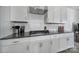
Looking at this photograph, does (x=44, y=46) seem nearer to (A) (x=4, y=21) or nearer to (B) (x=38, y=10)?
(B) (x=38, y=10)

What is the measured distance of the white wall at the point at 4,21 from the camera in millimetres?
1502

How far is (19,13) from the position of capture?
1.73 metres

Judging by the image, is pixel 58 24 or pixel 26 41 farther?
pixel 58 24

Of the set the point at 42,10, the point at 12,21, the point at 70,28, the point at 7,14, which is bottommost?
the point at 70,28

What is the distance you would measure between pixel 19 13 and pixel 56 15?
0.96m

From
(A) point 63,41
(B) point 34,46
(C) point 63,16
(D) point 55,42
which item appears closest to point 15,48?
(B) point 34,46

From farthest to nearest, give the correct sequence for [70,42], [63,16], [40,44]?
1. [63,16]
2. [70,42]
3. [40,44]

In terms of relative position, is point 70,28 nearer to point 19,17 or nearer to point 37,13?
point 37,13

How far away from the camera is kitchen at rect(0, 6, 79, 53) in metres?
1.50

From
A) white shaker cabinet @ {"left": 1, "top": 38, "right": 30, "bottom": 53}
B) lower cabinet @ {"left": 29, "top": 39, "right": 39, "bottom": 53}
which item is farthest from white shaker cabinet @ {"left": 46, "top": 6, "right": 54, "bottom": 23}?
white shaker cabinet @ {"left": 1, "top": 38, "right": 30, "bottom": 53}

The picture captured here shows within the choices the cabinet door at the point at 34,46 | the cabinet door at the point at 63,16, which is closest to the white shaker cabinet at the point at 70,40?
the cabinet door at the point at 63,16
